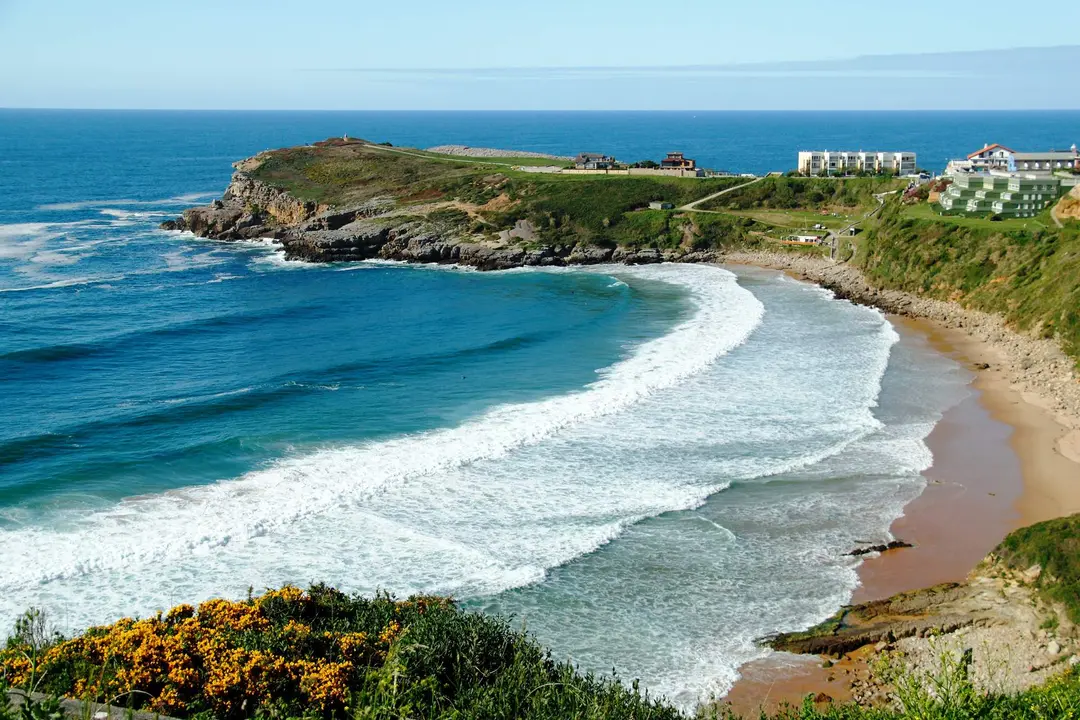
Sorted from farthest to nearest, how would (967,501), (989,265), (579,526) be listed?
(989,265) → (967,501) → (579,526)

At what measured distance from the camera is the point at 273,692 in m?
14.4

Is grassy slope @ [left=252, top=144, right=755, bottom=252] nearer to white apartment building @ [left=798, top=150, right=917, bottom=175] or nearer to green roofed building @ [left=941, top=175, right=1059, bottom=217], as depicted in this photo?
white apartment building @ [left=798, top=150, right=917, bottom=175]

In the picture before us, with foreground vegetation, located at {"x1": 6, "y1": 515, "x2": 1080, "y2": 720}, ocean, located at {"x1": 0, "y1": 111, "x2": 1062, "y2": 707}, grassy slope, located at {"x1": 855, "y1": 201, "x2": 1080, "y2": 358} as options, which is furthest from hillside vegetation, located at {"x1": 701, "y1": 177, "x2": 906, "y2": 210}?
foreground vegetation, located at {"x1": 6, "y1": 515, "x2": 1080, "y2": 720}

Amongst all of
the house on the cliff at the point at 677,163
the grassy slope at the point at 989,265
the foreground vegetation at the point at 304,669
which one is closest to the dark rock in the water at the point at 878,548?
the foreground vegetation at the point at 304,669

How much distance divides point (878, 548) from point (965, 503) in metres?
5.31

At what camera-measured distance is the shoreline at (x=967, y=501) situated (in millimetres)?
20156

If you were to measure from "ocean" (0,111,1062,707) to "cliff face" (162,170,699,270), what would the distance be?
13.4 metres

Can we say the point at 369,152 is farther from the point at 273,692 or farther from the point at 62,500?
the point at 273,692

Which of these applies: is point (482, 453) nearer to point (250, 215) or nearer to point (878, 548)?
point (878, 548)

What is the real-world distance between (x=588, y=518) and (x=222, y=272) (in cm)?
5079

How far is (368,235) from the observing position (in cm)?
8094

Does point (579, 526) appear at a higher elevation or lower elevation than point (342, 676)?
lower

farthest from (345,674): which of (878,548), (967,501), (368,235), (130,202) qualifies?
(130,202)

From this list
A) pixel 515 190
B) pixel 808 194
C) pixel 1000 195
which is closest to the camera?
pixel 1000 195
